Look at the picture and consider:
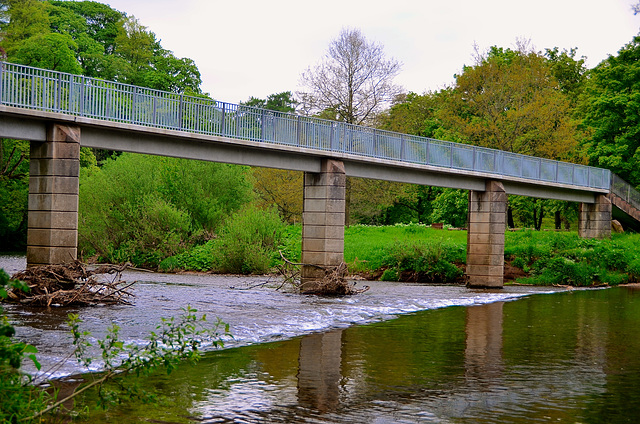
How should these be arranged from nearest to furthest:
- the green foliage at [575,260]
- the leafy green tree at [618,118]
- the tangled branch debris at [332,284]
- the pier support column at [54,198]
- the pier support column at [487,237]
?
1. the pier support column at [54,198]
2. the tangled branch debris at [332,284]
3. the pier support column at [487,237]
4. the green foliage at [575,260]
5. the leafy green tree at [618,118]

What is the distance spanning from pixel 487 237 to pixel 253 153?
522 inches

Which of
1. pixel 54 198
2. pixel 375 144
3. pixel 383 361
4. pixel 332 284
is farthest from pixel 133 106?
pixel 383 361

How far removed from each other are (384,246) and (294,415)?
3175 centimetres

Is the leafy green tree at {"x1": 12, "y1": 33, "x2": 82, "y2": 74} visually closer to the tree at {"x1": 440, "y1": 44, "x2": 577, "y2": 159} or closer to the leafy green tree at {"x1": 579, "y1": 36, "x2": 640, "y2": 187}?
the tree at {"x1": 440, "y1": 44, "x2": 577, "y2": 159}

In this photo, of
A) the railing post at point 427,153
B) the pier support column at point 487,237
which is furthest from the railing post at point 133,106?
the pier support column at point 487,237

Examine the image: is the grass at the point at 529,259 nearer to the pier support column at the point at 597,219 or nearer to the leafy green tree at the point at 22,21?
the pier support column at the point at 597,219

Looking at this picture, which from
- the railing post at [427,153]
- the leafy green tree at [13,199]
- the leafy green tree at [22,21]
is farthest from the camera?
the leafy green tree at [22,21]

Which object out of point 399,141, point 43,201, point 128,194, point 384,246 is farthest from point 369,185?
point 43,201

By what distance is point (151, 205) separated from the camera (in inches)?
1586

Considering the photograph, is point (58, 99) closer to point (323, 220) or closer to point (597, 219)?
point (323, 220)

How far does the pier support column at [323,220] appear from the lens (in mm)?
26891

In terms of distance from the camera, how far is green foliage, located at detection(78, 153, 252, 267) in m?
40.8

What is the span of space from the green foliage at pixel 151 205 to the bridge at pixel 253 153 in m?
13.3

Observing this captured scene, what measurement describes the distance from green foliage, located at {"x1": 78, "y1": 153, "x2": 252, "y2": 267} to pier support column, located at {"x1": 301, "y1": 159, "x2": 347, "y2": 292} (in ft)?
48.6
